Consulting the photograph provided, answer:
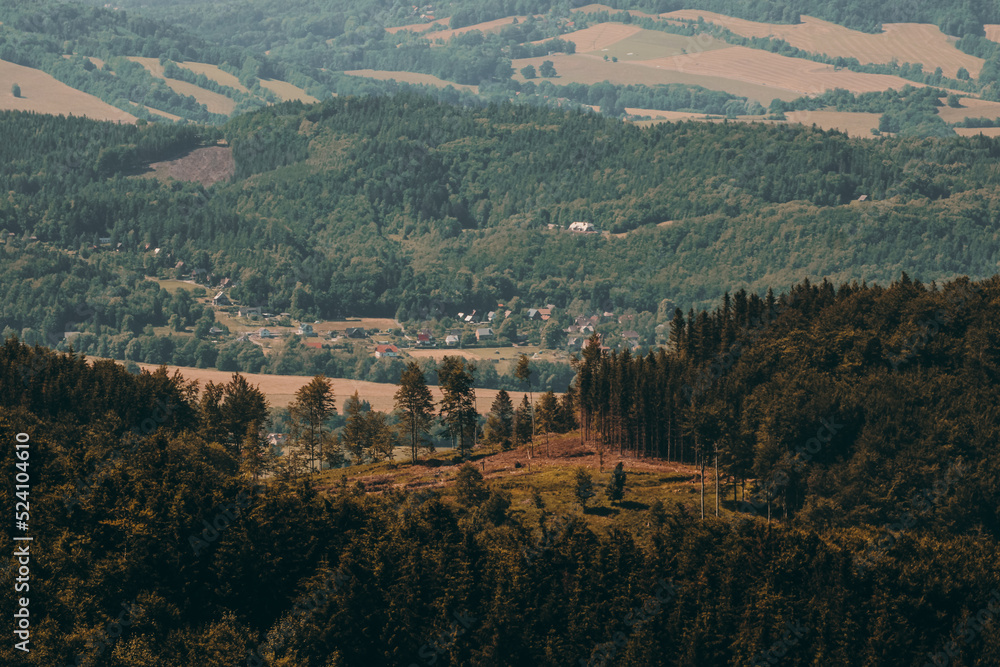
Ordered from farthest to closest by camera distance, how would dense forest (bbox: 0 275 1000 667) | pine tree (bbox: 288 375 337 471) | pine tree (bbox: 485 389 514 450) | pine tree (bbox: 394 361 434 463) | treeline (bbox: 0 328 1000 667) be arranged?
pine tree (bbox: 485 389 514 450)
pine tree (bbox: 288 375 337 471)
pine tree (bbox: 394 361 434 463)
dense forest (bbox: 0 275 1000 667)
treeline (bbox: 0 328 1000 667)

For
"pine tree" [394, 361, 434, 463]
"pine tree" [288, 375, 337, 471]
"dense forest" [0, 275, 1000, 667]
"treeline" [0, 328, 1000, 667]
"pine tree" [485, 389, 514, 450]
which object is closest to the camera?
"treeline" [0, 328, 1000, 667]

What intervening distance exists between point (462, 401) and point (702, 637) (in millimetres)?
63142

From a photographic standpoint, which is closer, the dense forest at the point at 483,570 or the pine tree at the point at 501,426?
the dense forest at the point at 483,570

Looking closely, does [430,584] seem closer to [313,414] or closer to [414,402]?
[414,402]

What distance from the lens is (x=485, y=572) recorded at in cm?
11612

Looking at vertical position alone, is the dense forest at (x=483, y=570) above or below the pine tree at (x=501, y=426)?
above

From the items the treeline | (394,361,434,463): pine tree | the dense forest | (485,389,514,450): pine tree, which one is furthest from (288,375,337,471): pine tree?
the treeline

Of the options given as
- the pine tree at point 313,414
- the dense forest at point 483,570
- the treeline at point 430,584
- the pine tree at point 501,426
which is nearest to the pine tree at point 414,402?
the pine tree at point 313,414

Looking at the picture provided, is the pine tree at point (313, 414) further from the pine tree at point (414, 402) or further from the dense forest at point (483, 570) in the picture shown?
the dense forest at point (483, 570)

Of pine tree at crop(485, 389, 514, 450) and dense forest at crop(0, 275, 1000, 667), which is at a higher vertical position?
dense forest at crop(0, 275, 1000, 667)

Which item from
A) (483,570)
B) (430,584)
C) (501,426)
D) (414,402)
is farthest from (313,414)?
(430,584)

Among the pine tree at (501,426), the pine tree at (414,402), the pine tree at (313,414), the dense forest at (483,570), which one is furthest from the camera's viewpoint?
the pine tree at (501,426)

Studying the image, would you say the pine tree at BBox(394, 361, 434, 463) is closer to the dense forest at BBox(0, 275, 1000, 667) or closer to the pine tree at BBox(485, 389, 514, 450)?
the pine tree at BBox(485, 389, 514, 450)

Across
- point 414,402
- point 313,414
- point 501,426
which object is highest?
point 414,402
